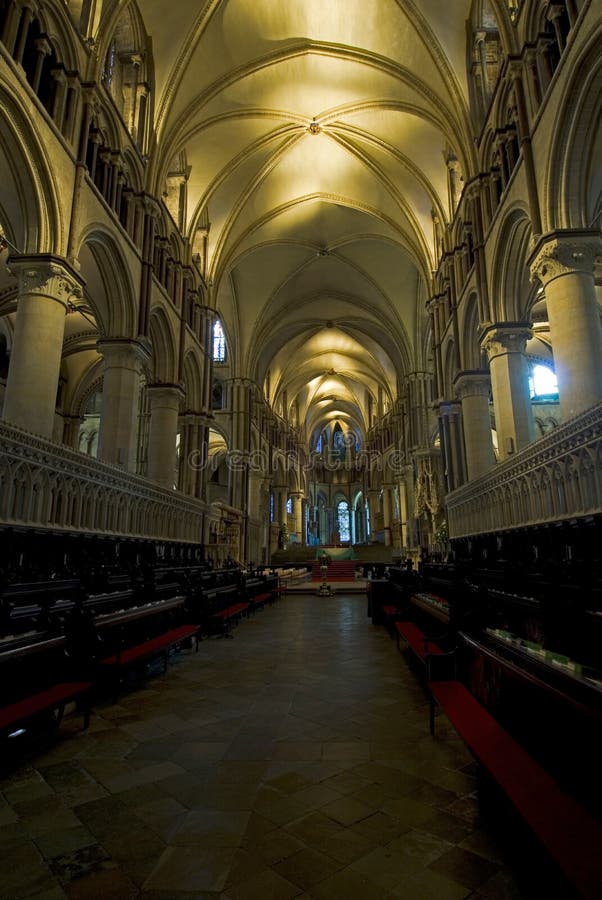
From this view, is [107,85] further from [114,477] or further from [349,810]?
[349,810]

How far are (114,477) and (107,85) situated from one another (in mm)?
9848

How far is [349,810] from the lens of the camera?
2539mm

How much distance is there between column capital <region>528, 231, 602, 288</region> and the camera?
8.73 meters

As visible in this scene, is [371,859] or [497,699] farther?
[497,699]

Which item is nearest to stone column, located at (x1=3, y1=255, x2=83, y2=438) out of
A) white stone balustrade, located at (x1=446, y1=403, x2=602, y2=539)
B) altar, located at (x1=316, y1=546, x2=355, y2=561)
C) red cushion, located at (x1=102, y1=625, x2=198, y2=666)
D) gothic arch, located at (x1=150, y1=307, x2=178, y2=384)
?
red cushion, located at (x1=102, y1=625, x2=198, y2=666)

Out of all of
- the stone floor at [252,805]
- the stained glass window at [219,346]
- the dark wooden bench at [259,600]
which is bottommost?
the stone floor at [252,805]

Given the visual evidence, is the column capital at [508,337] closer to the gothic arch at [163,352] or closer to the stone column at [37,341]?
the stone column at [37,341]

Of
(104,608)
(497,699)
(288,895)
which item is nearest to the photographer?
(288,895)

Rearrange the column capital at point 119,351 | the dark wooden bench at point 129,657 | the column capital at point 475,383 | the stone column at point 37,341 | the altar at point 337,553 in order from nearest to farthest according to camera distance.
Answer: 1. the dark wooden bench at point 129,657
2. the stone column at point 37,341
3. the column capital at point 119,351
4. the column capital at point 475,383
5. the altar at point 337,553

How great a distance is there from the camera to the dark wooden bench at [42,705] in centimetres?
296

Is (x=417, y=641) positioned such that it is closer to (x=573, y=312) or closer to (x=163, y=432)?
(x=573, y=312)

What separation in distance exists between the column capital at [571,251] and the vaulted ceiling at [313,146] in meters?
6.77

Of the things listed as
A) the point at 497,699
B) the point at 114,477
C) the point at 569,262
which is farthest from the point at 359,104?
the point at 497,699

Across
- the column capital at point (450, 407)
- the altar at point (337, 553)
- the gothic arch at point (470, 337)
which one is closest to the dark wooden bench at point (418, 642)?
the gothic arch at point (470, 337)
